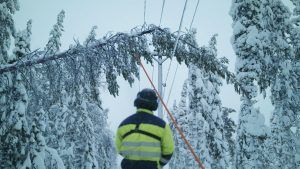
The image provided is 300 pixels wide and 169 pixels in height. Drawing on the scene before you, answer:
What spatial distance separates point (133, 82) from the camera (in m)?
5.73

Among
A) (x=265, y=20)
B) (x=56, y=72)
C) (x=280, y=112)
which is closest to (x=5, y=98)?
(x=56, y=72)

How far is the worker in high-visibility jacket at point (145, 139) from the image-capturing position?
13.5ft

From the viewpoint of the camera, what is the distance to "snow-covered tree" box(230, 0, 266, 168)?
1619cm

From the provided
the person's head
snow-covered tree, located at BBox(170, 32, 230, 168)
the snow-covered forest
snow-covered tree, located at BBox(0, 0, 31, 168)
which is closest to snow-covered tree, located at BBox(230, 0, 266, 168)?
the snow-covered forest

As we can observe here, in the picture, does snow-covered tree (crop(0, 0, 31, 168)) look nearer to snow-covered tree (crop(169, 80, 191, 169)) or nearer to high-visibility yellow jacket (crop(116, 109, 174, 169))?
high-visibility yellow jacket (crop(116, 109, 174, 169))

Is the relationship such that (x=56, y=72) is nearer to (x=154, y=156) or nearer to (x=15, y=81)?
(x=15, y=81)

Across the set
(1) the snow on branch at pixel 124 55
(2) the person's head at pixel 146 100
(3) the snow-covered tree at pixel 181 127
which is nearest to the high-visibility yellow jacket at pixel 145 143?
(2) the person's head at pixel 146 100

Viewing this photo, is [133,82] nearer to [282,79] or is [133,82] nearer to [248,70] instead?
[248,70]

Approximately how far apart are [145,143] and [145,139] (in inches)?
2.1

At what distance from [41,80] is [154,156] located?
317 cm

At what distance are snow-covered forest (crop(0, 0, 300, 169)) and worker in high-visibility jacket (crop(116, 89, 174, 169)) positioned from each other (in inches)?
50.2

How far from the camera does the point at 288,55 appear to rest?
21594 millimetres

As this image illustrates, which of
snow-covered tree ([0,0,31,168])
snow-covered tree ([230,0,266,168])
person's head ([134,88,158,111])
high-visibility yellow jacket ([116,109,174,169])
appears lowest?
high-visibility yellow jacket ([116,109,174,169])

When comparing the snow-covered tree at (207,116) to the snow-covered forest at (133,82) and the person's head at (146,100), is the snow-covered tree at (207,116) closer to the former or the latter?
the snow-covered forest at (133,82)
